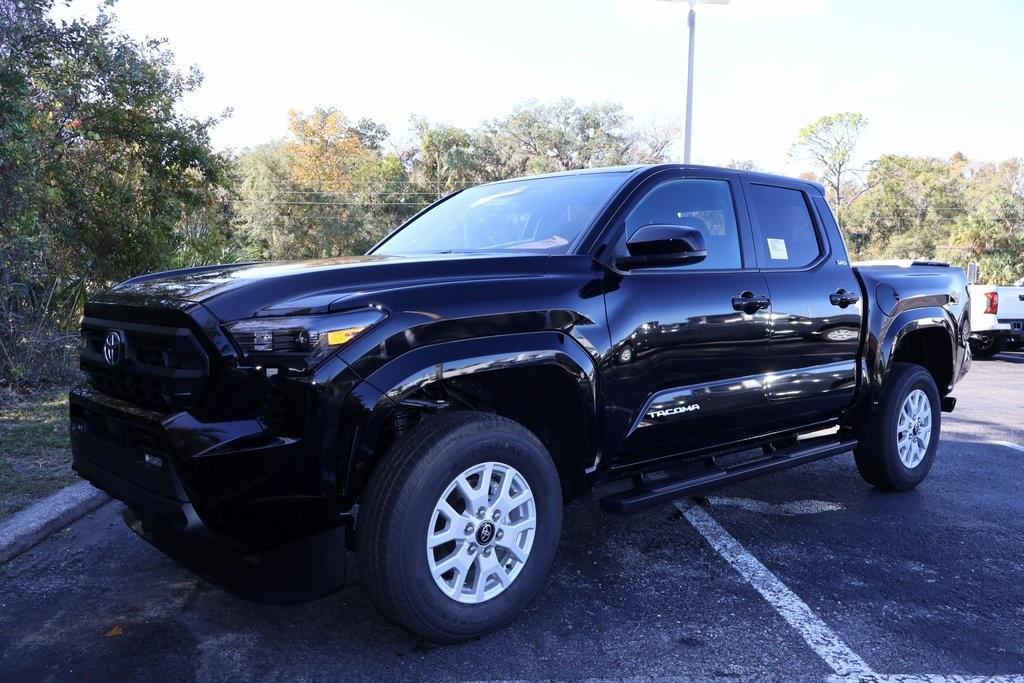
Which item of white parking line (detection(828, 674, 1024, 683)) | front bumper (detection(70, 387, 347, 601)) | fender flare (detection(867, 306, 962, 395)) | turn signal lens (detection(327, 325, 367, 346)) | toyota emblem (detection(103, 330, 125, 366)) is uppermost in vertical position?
turn signal lens (detection(327, 325, 367, 346))

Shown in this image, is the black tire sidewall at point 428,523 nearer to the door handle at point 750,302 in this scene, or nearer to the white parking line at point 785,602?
the white parking line at point 785,602

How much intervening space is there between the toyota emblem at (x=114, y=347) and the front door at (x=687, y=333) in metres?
1.90

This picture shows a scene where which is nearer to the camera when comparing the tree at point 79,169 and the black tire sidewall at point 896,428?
the black tire sidewall at point 896,428

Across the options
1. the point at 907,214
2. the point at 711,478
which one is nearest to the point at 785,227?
the point at 711,478

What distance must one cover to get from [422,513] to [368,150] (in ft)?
164

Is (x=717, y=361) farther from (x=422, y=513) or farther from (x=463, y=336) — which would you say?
(x=422, y=513)

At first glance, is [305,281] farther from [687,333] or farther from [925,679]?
[925,679]

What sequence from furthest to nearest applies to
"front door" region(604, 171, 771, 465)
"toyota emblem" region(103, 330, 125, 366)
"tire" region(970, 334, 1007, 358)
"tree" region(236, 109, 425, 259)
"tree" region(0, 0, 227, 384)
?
"tree" region(236, 109, 425, 259), "tire" region(970, 334, 1007, 358), "tree" region(0, 0, 227, 384), "front door" region(604, 171, 771, 465), "toyota emblem" region(103, 330, 125, 366)

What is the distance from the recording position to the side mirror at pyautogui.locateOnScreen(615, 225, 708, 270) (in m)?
3.35

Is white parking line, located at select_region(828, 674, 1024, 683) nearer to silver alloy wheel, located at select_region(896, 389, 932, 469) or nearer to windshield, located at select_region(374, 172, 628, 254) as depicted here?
windshield, located at select_region(374, 172, 628, 254)

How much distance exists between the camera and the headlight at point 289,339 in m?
2.61

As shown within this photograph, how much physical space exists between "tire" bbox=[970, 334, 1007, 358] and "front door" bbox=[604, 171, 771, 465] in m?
12.2

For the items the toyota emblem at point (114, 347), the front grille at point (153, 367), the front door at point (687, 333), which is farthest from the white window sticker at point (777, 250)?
the toyota emblem at point (114, 347)

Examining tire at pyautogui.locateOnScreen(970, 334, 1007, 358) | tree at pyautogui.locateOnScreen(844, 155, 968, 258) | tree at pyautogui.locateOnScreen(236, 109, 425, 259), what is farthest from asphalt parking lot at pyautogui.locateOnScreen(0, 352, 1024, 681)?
tree at pyautogui.locateOnScreen(844, 155, 968, 258)
